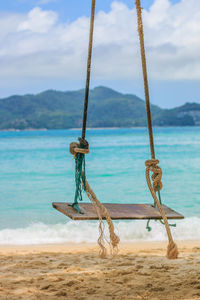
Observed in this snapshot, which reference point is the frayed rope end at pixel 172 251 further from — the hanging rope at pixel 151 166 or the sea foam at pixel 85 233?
the sea foam at pixel 85 233

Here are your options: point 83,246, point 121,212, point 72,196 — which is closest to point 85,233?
point 83,246

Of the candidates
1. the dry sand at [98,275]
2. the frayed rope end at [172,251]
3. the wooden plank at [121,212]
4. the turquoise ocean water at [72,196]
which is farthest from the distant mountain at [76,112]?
the frayed rope end at [172,251]

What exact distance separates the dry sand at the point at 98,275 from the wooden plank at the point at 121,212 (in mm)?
523

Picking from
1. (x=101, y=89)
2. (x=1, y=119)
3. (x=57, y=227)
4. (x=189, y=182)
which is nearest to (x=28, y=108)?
(x=1, y=119)

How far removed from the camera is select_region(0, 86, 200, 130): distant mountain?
2817 inches

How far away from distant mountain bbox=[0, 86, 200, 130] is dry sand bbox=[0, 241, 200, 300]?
66.6 m

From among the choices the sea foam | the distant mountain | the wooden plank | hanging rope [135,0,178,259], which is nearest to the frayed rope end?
hanging rope [135,0,178,259]

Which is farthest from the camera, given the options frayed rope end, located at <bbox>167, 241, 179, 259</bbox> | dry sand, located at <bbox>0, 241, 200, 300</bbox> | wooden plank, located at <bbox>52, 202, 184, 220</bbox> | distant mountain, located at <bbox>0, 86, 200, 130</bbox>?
distant mountain, located at <bbox>0, 86, 200, 130</bbox>

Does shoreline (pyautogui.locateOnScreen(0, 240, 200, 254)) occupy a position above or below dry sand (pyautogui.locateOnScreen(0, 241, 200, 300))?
below

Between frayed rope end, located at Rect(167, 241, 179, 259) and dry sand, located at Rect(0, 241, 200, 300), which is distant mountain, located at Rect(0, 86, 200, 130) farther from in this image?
frayed rope end, located at Rect(167, 241, 179, 259)

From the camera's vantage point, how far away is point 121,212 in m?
2.48

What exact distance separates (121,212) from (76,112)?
233 feet

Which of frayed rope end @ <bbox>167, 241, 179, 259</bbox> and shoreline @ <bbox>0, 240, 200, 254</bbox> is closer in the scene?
frayed rope end @ <bbox>167, 241, 179, 259</bbox>

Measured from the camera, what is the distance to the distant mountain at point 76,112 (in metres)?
71.6
